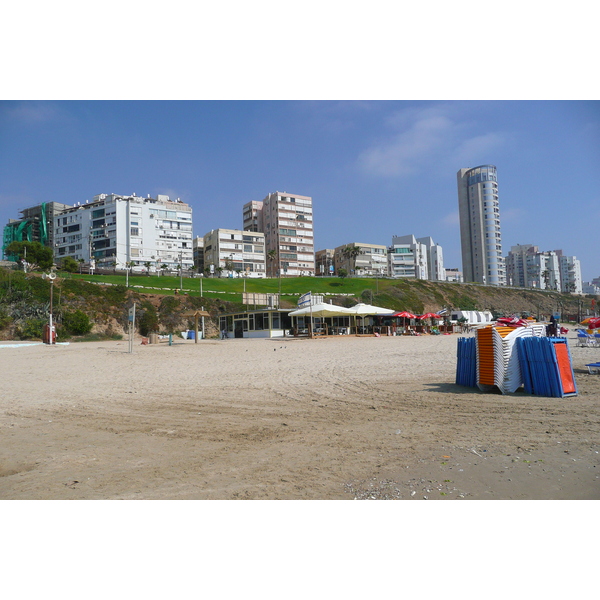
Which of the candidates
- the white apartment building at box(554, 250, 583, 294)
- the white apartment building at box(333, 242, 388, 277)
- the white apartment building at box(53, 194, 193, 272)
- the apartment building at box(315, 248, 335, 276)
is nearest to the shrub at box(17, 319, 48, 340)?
the white apartment building at box(53, 194, 193, 272)

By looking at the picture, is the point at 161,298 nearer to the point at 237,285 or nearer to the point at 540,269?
the point at 237,285

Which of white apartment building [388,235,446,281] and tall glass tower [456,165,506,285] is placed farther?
white apartment building [388,235,446,281]

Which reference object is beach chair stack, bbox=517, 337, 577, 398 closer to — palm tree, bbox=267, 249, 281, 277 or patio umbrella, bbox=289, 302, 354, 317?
patio umbrella, bbox=289, 302, 354, 317

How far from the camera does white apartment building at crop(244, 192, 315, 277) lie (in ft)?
355

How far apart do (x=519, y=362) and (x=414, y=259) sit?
438ft

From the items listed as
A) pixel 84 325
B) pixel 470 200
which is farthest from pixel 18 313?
pixel 470 200

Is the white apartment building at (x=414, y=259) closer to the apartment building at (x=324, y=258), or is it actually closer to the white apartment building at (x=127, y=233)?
the apartment building at (x=324, y=258)

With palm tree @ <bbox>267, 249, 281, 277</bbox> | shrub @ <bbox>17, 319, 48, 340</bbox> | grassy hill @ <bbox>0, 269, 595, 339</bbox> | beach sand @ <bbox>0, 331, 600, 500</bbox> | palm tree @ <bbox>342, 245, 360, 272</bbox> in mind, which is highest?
palm tree @ <bbox>342, 245, 360, 272</bbox>

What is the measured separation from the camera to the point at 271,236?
367 ft

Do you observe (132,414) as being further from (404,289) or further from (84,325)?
(404,289)

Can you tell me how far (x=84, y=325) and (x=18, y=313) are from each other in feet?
16.1

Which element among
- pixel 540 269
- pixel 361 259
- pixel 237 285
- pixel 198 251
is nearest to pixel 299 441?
pixel 237 285

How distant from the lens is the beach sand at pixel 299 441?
421cm

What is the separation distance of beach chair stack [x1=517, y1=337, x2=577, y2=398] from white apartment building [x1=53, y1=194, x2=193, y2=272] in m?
81.9
